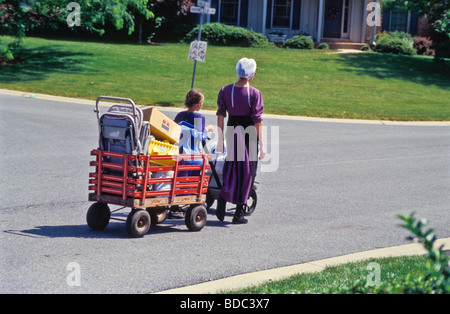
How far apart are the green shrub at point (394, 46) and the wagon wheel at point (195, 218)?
103 feet

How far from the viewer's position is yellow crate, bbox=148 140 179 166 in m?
7.40

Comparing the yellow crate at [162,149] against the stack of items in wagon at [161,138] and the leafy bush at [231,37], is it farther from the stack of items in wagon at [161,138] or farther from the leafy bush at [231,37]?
the leafy bush at [231,37]

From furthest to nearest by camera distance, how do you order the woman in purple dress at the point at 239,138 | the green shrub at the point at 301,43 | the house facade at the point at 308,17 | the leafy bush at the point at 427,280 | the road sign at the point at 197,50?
the house facade at the point at 308,17
the green shrub at the point at 301,43
the road sign at the point at 197,50
the woman in purple dress at the point at 239,138
the leafy bush at the point at 427,280

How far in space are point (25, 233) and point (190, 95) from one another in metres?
2.63

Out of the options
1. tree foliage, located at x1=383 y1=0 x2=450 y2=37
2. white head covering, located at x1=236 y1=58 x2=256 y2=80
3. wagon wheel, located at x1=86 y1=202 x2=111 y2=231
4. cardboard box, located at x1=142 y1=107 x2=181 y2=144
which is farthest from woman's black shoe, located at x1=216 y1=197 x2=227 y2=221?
tree foliage, located at x1=383 y1=0 x2=450 y2=37

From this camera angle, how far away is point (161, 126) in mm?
7586

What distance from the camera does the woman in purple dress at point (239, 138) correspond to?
8227 mm

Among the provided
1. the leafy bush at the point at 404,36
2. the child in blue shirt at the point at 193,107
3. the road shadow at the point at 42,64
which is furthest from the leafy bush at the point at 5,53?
the leafy bush at the point at 404,36

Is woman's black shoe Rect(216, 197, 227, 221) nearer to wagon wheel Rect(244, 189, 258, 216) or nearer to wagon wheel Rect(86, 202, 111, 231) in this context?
wagon wheel Rect(244, 189, 258, 216)

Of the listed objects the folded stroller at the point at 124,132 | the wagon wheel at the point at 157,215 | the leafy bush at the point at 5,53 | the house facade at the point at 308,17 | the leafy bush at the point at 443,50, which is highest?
the house facade at the point at 308,17

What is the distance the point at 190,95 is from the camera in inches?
328

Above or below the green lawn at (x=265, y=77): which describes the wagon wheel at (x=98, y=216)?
below
